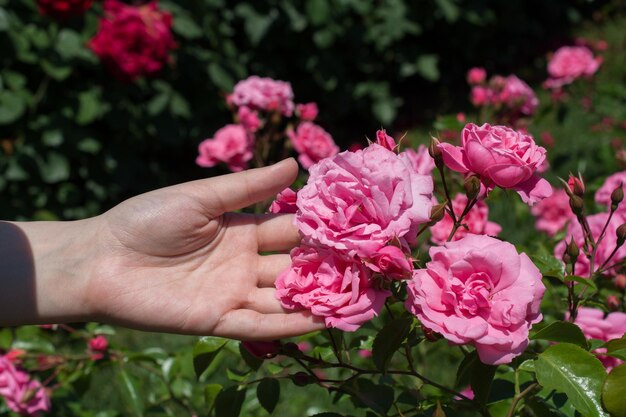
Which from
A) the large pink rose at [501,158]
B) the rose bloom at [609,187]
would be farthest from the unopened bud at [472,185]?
the rose bloom at [609,187]

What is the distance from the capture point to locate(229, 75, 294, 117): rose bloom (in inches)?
90.8

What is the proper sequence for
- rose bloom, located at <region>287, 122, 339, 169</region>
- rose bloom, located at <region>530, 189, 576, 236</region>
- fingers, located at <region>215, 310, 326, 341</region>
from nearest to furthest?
fingers, located at <region>215, 310, 326, 341</region> → rose bloom, located at <region>287, 122, 339, 169</region> → rose bloom, located at <region>530, 189, 576, 236</region>

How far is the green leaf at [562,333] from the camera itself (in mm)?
1083

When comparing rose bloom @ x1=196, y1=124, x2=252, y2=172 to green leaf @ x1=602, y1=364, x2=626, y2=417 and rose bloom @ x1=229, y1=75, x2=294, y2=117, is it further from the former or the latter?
green leaf @ x1=602, y1=364, x2=626, y2=417

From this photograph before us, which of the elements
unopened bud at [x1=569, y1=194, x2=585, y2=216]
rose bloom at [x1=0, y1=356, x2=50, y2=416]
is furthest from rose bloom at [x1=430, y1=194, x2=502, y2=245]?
rose bloom at [x1=0, y1=356, x2=50, y2=416]

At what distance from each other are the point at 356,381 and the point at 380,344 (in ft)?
0.61

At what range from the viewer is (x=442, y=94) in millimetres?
5758

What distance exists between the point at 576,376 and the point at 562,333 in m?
0.07

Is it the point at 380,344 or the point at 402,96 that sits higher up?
the point at 380,344

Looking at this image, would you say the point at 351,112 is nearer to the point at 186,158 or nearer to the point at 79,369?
the point at 186,158

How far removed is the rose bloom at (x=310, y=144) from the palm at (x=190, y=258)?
666mm

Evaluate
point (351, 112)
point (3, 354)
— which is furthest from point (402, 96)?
point (3, 354)

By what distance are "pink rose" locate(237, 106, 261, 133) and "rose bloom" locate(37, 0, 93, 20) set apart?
1.26 m

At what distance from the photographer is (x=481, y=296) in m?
1.03
